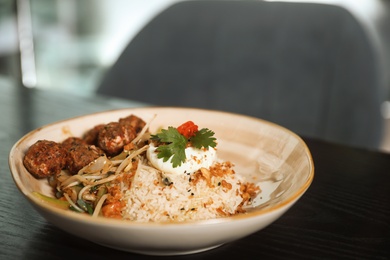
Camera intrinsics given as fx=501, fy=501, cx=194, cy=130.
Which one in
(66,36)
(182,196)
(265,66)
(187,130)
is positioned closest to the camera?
(182,196)

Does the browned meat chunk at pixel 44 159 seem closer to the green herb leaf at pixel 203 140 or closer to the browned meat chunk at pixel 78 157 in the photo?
the browned meat chunk at pixel 78 157

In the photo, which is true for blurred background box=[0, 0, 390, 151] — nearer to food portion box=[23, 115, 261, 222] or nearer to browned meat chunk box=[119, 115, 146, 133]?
browned meat chunk box=[119, 115, 146, 133]

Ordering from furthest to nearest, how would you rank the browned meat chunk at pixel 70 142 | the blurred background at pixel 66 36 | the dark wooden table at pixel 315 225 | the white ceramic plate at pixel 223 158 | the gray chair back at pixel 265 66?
the blurred background at pixel 66 36
the gray chair back at pixel 265 66
the browned meat chunk at pixel 70 142
the dark wooden table at pixel 315 225
the white ceramic plate at pixel 223 158

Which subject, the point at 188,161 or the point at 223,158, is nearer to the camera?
the point at 188,161

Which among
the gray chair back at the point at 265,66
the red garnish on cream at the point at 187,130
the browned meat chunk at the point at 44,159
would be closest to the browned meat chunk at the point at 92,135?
the browned meat chunk at the point at 44,159

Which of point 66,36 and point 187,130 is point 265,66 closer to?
point 187,130

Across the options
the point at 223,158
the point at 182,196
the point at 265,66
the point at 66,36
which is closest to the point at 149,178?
the point at 182,196

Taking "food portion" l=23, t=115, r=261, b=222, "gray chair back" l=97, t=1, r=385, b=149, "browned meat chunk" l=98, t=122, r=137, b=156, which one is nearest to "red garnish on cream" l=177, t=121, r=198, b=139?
"food portion" l=23, t=115, r=261, b=222
